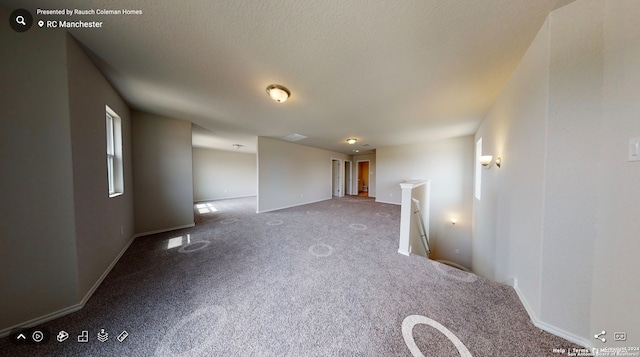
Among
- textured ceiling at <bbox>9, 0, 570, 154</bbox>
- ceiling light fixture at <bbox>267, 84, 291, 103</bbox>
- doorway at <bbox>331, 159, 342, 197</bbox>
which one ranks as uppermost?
textured ceiling at <bbox>9, 0, 570, 154</bbox>

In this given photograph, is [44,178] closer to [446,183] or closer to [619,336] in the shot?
[619,336]

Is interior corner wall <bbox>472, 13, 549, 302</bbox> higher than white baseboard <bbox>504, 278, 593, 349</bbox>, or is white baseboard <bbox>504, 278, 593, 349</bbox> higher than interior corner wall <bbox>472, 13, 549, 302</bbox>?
interior corner wall <bbox>472, 13, 549, 302</bbox>

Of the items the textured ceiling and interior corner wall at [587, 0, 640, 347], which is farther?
the textured ceiling

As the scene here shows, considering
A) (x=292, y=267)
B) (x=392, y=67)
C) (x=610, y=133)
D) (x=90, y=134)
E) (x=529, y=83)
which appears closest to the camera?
(x=610, y=133)

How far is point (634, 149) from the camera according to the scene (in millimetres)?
916

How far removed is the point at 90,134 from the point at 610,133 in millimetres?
4079

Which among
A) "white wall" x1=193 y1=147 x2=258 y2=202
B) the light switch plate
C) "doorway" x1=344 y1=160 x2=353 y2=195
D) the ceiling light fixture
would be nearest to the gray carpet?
the light switch plate

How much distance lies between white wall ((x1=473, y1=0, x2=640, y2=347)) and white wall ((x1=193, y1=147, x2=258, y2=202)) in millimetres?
7195

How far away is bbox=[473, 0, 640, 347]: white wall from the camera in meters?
0.96

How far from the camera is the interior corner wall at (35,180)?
1.22m

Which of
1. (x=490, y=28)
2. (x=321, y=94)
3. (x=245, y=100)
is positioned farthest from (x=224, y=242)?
(x=490, y=28)

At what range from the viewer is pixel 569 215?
1153 mm

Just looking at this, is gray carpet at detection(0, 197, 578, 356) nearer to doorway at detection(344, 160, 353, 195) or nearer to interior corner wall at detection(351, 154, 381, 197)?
interior corner wall at detection(351, 154, 381, 197)

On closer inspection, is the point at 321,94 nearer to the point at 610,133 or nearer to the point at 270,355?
→ the point at 610,133
